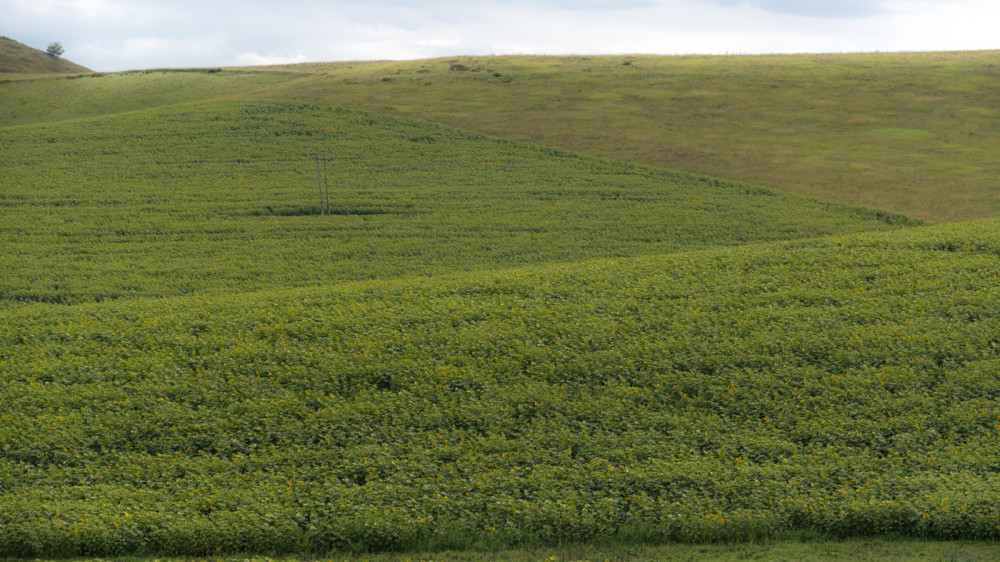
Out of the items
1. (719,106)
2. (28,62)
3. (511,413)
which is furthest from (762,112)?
(28,62)

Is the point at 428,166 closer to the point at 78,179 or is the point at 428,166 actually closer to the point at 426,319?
the point at 78,179

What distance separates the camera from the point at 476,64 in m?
110

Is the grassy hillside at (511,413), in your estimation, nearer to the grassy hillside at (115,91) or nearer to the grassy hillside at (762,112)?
the grassy hillside at (762,112)

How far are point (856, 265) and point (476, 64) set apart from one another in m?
87.5

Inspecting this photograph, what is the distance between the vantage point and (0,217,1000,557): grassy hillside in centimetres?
1738

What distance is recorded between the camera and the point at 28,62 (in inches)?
6309

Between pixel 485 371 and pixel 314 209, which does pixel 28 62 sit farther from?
pixel 485 371

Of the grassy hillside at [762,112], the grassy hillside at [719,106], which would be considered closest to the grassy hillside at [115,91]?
the grassy hillside at [719,106]

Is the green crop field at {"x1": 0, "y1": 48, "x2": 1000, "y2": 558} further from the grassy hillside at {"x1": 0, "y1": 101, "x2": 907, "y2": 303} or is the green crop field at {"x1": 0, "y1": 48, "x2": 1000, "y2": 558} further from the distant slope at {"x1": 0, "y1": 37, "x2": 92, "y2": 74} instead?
the distant slope at {"x1": 0, "y1": 37, "x2": 92, "y2": 74}

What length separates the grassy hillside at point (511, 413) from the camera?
1738 centimetres

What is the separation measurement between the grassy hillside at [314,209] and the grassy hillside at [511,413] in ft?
29.3

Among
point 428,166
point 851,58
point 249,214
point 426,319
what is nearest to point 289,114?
point 428,166

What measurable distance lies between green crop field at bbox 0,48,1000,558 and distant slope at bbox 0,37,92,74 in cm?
12366

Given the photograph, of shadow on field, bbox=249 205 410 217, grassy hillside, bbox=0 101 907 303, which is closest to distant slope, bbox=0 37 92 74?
grassy hillside, bbox=0 101 907 303
